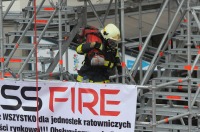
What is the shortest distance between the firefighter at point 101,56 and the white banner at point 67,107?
976 mm

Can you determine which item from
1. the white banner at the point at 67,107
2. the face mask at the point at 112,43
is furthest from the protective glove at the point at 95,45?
the white banner at the point at 67,107

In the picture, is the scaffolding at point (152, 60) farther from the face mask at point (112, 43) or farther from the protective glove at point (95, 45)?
the protective glove at point (95, 45)

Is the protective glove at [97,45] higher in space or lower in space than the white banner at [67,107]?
higher

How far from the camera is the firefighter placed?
11.3 meters

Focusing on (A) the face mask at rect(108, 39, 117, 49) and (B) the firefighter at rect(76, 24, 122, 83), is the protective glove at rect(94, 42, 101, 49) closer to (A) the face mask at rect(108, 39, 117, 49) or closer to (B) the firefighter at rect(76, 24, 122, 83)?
(B) the firefighter at rect(76, 24, 122, 83)

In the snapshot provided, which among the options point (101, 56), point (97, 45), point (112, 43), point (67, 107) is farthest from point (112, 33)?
point (67, 107)

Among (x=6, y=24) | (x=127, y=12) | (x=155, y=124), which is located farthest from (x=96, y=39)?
(x=127, y=12)

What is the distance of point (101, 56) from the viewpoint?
449 inches

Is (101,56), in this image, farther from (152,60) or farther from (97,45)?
(152,60)

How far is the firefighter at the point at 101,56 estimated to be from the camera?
37.0 feet

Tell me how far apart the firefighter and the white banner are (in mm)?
976

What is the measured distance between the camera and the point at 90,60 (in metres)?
11.6

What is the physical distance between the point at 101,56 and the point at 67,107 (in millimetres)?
1290

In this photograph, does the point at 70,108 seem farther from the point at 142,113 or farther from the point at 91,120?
the point at 142,113
